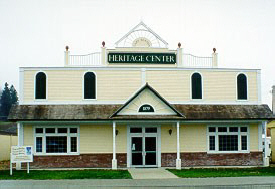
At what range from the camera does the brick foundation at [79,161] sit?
2470 centimetres

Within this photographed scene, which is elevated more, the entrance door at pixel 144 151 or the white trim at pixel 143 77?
the white trim at pixel 143 77

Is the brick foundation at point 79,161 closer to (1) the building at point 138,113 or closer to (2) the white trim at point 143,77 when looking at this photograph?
(1) the building at point 138,113

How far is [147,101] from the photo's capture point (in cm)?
2472

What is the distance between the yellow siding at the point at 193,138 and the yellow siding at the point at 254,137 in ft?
8.66

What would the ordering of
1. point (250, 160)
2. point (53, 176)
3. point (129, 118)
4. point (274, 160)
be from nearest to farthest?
point (53, 176) → point (129, 118) → point (250, 160) → point (274, 160)

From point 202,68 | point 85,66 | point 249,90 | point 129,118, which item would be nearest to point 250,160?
point 249,90

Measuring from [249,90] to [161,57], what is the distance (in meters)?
5.37

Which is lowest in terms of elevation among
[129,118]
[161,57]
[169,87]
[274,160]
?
[274,160]

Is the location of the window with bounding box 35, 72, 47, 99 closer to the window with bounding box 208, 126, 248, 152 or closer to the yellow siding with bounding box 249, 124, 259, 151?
the window with bounding box 208, 126, 248, 152

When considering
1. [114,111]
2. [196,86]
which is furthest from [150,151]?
[196,86]

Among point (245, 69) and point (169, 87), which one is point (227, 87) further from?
point (169, 87)

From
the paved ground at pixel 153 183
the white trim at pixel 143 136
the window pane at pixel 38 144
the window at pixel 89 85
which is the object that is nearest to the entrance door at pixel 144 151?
the white trim at pixel 143 136

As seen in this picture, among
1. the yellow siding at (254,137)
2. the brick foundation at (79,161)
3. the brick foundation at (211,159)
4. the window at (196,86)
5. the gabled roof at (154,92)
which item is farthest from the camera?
the window at (196,86)

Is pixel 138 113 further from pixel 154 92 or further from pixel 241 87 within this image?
pixel 241 87
